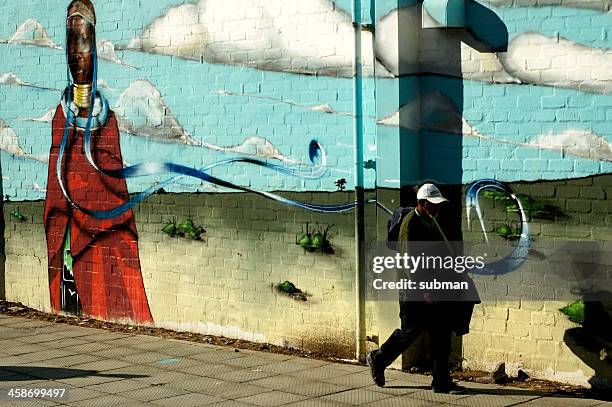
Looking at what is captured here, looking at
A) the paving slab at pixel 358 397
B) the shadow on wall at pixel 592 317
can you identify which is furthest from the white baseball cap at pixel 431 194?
the paving slab at pixel 358 397

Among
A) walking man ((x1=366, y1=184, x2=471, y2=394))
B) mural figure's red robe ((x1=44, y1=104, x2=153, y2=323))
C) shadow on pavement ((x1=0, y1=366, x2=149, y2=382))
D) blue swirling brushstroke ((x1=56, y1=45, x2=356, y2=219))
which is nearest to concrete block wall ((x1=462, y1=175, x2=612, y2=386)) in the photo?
Answer: walking man ((x1=366, y1=184, x2=471, y2=394))

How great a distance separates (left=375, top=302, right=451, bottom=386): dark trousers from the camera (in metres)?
8.45

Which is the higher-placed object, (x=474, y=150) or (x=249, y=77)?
(x=249, y=77)

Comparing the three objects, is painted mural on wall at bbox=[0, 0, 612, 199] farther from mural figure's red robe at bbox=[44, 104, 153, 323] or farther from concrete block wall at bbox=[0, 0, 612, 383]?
mural figure's red robe at bbox=[44, 104, 153, 323]

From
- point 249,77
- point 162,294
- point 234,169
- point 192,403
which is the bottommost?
point 192,403

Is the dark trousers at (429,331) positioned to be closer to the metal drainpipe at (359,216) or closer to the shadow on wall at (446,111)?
the shadow on wall at (446,111)

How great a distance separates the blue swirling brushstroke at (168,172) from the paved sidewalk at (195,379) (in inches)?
57.4

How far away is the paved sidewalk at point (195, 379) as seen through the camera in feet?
27.5

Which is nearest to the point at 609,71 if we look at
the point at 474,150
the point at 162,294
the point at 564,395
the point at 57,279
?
the point at 474,150

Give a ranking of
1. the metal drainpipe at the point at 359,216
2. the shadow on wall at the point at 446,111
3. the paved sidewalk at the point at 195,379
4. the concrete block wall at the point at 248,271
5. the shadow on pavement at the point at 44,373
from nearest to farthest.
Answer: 1. the paved sidewalk at the point at 195,379
2. the shadow on wall at the point at 446,111
3. the shadow on pavement at the point at 44,373
4. the metal drainpipe at the point at 359,216
5. the concrete block wall at the point at 248,271

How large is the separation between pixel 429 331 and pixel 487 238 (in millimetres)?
962

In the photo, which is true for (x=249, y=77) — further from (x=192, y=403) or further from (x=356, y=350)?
(x=192, y=403)

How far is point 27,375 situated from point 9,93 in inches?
190

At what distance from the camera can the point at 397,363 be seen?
9.37m
